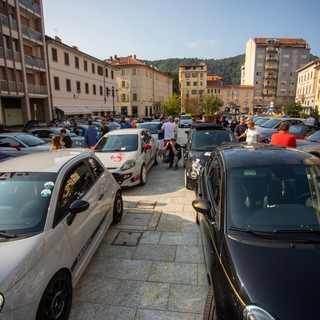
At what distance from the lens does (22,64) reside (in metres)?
25.7

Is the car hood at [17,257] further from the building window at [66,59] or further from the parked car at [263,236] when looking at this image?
the building window at [66,59]

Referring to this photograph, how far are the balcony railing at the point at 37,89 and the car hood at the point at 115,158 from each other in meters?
23.5

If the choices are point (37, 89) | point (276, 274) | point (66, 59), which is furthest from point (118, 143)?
point (66, 59)

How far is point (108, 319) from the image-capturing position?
282 centimetres

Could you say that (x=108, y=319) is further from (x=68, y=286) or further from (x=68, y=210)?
(x=68, y=210)

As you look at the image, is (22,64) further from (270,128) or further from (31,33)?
(270,128)

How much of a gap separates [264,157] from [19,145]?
9185 mm

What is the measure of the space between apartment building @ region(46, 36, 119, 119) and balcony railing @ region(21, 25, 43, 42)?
1066 mm

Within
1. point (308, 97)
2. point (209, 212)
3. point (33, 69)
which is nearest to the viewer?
point (209, 212)

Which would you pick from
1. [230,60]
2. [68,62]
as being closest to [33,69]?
[68,62]

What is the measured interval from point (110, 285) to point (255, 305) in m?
2.11

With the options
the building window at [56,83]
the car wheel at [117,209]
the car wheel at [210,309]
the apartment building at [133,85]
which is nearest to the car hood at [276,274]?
the car wheel at [210,309]

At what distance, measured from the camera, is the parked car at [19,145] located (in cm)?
941

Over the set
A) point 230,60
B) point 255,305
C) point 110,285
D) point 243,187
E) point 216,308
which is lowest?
point 110,285
